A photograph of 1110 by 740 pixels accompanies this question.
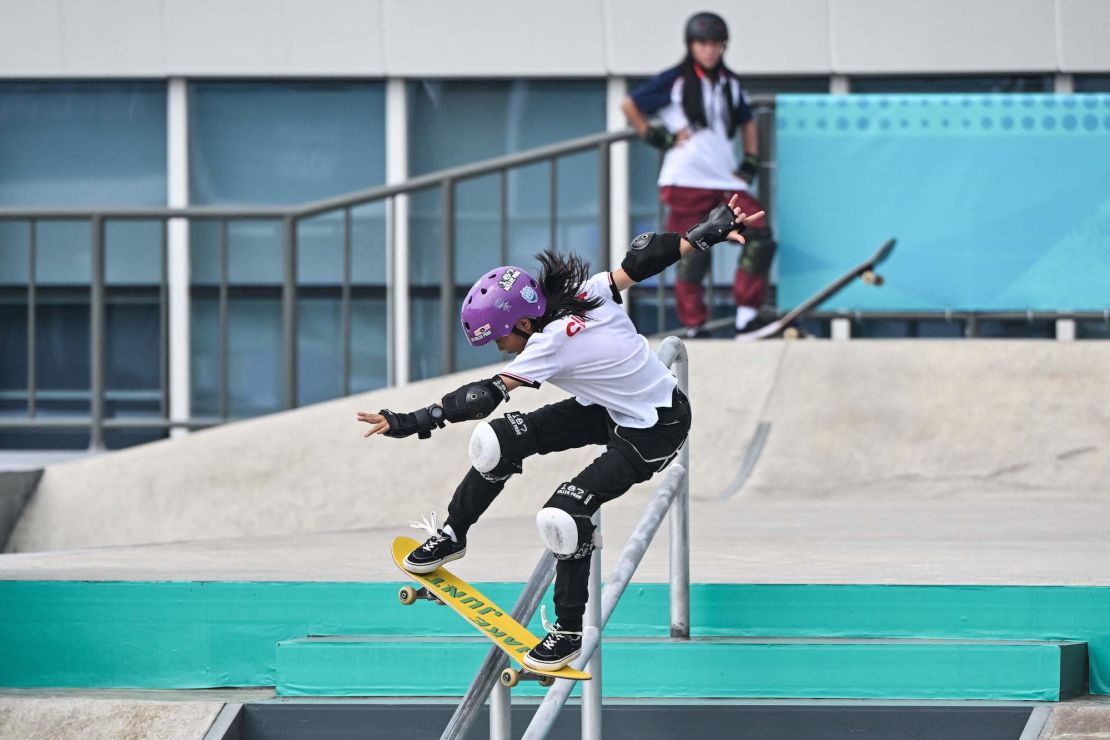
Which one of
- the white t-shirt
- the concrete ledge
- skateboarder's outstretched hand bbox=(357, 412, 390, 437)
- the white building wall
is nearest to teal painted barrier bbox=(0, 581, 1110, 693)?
the white t-shirt

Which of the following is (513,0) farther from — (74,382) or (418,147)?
(74,382)

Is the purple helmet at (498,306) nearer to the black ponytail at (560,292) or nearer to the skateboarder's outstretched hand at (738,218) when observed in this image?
the black ponytail at (560,292)

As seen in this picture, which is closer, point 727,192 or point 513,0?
point 727,192

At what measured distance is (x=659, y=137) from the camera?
344 inches

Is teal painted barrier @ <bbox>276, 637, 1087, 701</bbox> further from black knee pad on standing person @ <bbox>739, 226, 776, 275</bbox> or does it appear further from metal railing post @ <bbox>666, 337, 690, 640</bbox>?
black knee pad on standing person @ <bbox>739, 226, 776, 275</bbox>

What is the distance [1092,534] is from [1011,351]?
235 centimetres

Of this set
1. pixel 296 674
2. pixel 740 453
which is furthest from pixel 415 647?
pixel 740 453

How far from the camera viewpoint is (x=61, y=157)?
1123cm

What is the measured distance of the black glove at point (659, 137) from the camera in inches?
344

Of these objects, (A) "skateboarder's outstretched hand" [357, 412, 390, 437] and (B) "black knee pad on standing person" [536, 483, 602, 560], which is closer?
(A) "skateboarder's outstretched hand" [357, 412, 390, 437]

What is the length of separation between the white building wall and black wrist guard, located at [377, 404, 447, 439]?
7.21 m

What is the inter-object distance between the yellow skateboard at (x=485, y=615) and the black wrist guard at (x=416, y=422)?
469mm

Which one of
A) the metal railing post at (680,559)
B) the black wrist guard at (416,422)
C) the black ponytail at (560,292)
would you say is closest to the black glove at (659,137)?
the metal railing post at (680,559)

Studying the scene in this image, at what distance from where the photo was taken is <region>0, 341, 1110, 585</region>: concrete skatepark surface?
8.00m
